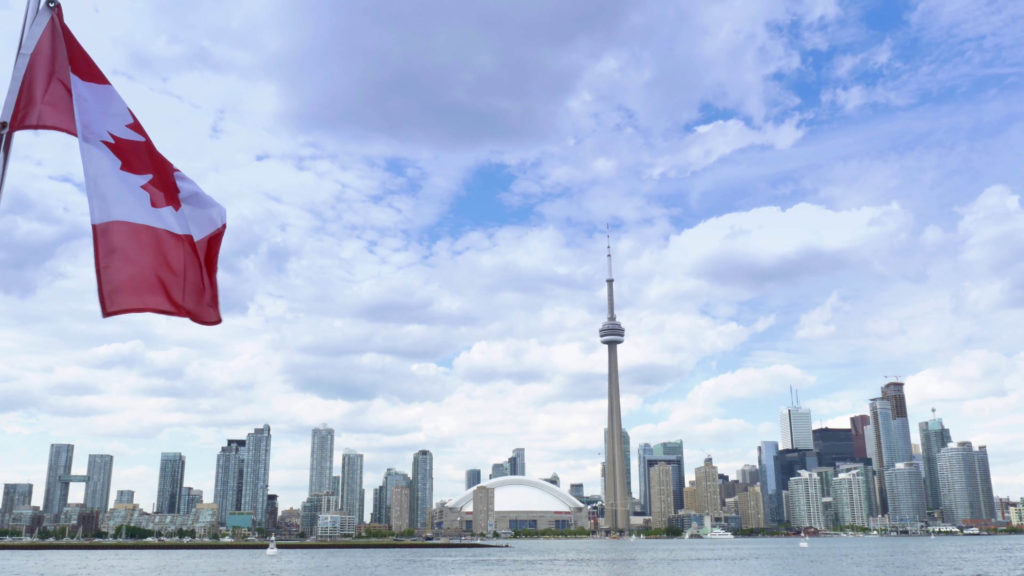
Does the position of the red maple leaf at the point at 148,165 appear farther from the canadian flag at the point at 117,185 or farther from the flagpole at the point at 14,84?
the flagpole at the point at 14,84

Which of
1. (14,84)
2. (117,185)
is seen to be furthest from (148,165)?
(14,84)

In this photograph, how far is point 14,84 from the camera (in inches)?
393

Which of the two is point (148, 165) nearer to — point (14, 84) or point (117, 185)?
point (117, 185)

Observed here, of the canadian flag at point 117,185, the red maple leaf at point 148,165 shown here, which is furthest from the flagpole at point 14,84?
the red maple leaf at point 148,165

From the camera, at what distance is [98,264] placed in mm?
10031

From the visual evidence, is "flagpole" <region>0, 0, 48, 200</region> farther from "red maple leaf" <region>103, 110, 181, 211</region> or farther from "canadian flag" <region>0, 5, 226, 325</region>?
"red maple leaf" <region>103, 110, 181, 211</region>

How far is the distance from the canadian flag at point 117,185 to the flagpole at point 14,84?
19 millimetres

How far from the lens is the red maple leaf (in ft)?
35.7

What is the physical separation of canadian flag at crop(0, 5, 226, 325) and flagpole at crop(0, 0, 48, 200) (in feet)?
0.06

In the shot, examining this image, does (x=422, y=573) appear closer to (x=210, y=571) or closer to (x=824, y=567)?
(x=210, y=571)

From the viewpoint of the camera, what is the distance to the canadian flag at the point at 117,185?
10219mm

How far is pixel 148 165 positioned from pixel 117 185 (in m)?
0.58

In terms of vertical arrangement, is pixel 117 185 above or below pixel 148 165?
below

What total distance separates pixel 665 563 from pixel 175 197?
111569 millimetres
